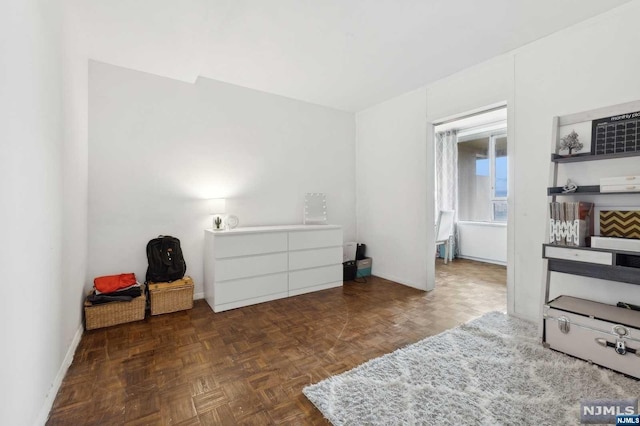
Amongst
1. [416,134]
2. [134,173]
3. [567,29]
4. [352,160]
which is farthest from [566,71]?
[134,173]

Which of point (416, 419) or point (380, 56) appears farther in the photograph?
point (380, 56)

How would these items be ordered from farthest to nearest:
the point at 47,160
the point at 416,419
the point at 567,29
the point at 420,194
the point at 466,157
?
1. the point at 466,157
2. the point at 420,194
3. the point at 567,29
4. the point at 47,160
5. the point at 416,419

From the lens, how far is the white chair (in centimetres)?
497

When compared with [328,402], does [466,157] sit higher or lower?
higher

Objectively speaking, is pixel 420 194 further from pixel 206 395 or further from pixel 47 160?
pixel 47 160

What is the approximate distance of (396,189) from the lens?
13.3ft

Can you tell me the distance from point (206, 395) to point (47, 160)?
162 centimetres

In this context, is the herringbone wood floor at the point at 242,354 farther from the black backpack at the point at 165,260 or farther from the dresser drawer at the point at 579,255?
the dresser drawer at the point at 579,255

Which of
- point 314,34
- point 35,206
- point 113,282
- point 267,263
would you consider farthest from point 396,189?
point 35,206

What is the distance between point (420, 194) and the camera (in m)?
3.72

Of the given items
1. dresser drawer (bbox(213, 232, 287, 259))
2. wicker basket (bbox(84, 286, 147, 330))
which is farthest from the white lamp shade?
wicker basket (bbox(84, 286, 147, 330))

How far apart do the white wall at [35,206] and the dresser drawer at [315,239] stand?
6.85 ft

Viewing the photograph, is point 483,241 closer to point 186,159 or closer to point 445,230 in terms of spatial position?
point 445,230

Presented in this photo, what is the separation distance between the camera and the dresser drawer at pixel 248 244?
302 cm
